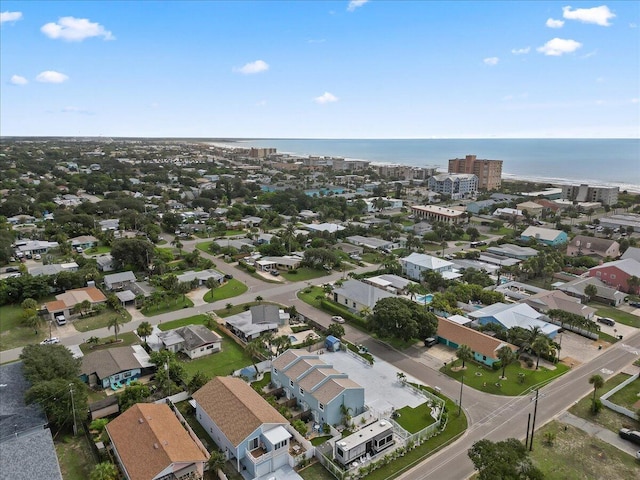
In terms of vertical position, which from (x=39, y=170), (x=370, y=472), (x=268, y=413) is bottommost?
(x=370, y=472)

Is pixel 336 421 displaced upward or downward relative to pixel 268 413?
downward

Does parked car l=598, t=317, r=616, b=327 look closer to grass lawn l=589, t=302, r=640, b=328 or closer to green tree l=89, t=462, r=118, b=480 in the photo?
grass lawn l=589, t=302, r=640, b=328

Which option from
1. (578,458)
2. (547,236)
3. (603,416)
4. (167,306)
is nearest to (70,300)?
(167,306)

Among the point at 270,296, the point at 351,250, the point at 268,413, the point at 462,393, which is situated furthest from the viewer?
the point at 351,250

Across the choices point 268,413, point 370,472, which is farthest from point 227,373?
point 370,472

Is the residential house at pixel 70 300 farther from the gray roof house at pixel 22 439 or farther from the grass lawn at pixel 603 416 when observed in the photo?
the grass lawn at pixel 603 416

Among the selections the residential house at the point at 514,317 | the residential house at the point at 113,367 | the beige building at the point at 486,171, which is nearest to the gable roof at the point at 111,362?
the residential house at the point at 113,367

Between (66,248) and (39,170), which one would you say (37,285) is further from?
(39,170)
